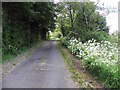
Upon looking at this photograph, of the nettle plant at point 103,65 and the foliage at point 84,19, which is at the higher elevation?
the foliage at point 84,19

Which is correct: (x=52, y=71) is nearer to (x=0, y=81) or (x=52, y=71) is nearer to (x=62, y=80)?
(x=62, y=80)

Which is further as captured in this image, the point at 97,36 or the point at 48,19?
the point at 48,19

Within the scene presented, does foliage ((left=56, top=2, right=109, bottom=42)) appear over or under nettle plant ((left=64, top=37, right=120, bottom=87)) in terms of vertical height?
over

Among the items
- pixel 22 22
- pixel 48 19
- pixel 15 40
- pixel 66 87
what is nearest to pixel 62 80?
pixel 66 87

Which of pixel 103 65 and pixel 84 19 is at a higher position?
pixel 84 19

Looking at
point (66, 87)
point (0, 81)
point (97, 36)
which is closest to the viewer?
point (66, 87)

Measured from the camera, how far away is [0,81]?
408 inches

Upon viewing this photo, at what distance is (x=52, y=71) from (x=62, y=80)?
2.43m

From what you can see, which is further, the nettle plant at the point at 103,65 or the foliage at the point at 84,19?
the foliage at the point at 84,19

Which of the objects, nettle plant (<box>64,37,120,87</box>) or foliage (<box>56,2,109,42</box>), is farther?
foliage (<box>56,2,109,42</box>)

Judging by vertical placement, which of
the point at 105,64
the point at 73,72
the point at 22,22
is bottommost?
the point at 73,72

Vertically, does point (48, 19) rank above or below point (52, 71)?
above

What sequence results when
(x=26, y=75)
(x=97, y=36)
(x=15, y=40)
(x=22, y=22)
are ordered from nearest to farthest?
(x=26, y=75) < (x=15, y=40) < (x=97, y=36) < (x=22, y=22)

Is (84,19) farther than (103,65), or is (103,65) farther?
(84,19)
